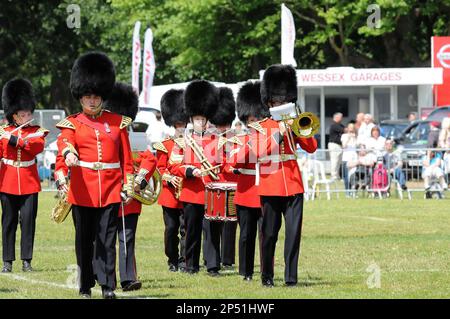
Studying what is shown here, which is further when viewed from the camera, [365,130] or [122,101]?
[365,130]

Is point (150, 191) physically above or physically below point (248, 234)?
above

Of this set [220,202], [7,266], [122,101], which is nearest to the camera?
[122,101]

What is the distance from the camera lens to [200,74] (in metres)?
47.2

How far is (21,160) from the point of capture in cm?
1409

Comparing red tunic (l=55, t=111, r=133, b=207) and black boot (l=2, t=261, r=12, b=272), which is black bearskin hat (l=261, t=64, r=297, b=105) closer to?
red tunic (l=55, t=111, r=133, b=207)

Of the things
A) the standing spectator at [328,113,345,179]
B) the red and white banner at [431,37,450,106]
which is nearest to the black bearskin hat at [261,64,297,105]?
the standing spectator at [328,113,345,179]

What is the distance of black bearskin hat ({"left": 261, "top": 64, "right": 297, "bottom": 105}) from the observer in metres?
12.0

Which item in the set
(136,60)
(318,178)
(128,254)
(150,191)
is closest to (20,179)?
(150,191)

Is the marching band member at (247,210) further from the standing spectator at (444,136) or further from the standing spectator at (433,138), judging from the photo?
the standing spectator at (433,138)

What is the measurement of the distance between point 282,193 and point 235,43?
108 ft

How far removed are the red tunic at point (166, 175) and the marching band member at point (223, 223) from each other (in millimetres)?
392

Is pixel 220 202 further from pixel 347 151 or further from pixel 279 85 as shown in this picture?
pixel 347 151

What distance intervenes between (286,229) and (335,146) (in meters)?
16.9

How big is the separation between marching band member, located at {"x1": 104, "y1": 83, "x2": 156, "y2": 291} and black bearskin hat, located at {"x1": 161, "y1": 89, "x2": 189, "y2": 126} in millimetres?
1568
